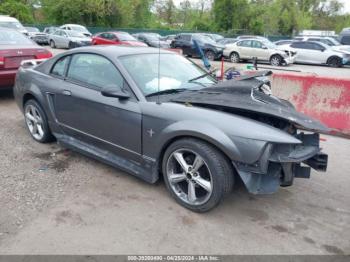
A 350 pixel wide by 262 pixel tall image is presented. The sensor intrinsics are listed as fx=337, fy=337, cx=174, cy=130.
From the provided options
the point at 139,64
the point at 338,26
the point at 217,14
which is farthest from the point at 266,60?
the point at 338,26

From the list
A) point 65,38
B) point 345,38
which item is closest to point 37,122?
point 65,38

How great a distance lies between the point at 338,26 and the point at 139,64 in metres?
73.4

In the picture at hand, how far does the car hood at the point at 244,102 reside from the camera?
317 centimetres

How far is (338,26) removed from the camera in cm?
6656

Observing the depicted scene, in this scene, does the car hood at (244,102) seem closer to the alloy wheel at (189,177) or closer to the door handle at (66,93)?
the alloy wheel at (189,177)

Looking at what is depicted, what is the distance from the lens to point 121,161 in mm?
3824

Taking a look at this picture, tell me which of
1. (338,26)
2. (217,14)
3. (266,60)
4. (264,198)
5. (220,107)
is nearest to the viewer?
(220,107)

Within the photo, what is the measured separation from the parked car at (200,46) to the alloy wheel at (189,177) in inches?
708

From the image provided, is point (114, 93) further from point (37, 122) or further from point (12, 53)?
point (12, 53)

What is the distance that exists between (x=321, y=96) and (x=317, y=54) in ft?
50.2

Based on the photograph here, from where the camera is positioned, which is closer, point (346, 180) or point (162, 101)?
point (162, 101)

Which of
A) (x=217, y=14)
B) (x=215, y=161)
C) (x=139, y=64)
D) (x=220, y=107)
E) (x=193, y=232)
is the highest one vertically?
(x=217, y=14)

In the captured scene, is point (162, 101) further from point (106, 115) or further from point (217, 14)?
point (217, 14)

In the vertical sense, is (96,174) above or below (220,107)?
below
